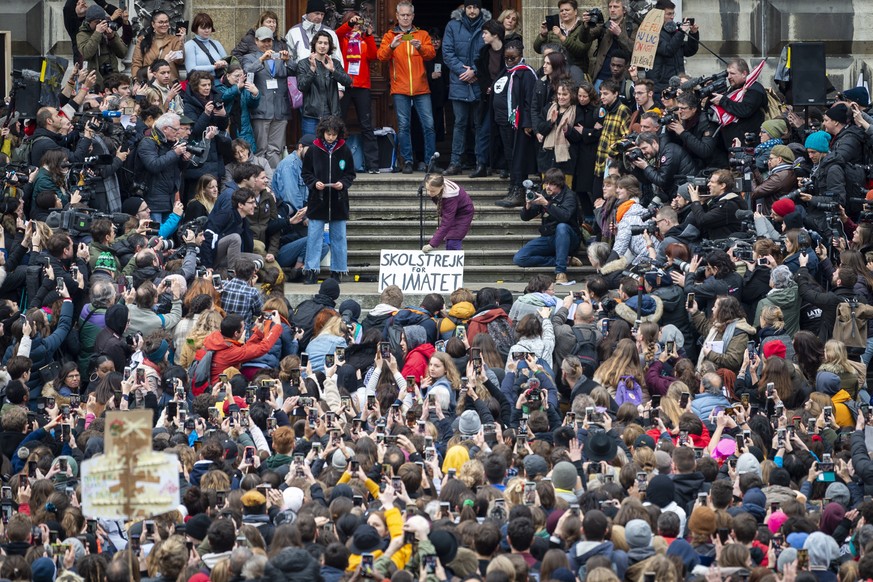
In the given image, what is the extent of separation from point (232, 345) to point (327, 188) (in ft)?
12.3

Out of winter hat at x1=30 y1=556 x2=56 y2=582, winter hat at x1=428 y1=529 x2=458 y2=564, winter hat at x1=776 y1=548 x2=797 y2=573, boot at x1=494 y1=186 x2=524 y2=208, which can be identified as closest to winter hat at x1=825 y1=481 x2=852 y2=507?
winter hat at x1=776 y1=548 x2=797 y2=573

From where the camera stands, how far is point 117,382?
16.0m

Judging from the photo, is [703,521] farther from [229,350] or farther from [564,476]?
[229,350]

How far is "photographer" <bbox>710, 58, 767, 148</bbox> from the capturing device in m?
20.1

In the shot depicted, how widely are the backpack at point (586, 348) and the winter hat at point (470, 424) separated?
8.53ft

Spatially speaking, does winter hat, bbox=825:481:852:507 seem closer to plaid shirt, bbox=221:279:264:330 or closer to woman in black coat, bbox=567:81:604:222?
plaid shirt, bbox=221:279:264:330

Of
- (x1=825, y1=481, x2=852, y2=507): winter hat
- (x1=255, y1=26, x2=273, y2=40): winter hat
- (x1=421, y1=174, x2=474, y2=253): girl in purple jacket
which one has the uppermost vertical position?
(x1=255, y1=26, x2=273, y2=40): winter hat

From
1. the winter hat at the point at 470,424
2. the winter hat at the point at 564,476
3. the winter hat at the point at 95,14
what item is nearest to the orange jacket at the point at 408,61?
the winter hat at the point at 95,14

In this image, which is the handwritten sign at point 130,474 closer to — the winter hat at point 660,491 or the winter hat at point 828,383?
the winter hat at point 660,491

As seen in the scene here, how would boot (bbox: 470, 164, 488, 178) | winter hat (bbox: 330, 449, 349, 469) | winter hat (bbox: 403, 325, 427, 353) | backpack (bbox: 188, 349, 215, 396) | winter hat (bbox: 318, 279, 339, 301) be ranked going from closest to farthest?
A: winter hat (bbox: 330, 449, 349, 469), backpack (bbox: 188, 349, 215, 396), winter hat (bbox: 403, 325, 427, 353), winter hat (bbox: 318, 279, 339, 301), boot (bbox: 470, 164, 488, 178)

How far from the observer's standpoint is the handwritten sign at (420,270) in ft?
60.8

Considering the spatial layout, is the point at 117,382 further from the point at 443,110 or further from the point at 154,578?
the point at 443,110

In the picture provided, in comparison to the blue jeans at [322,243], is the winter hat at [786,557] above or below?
below

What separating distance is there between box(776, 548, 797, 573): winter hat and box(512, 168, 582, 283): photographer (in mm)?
8649
